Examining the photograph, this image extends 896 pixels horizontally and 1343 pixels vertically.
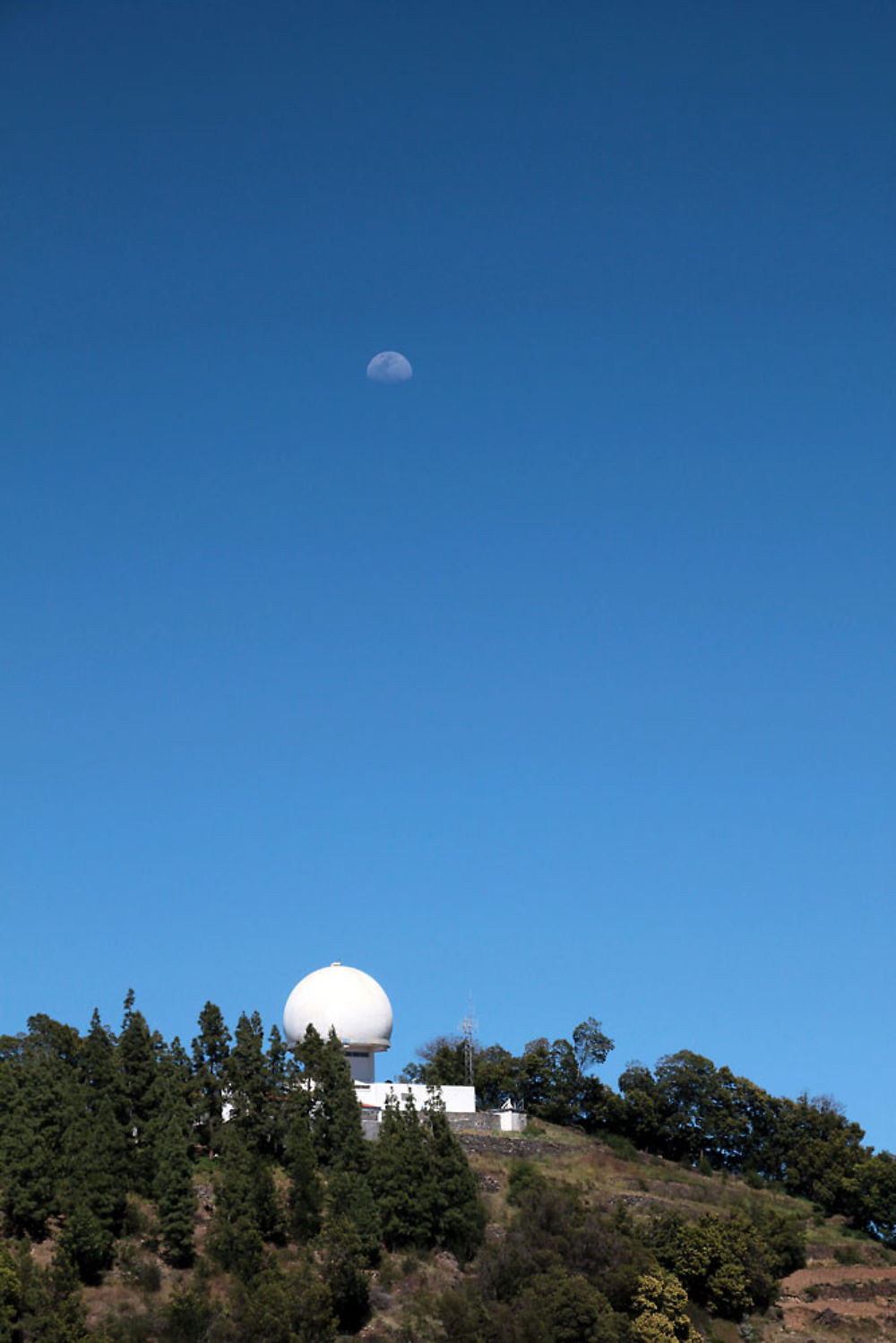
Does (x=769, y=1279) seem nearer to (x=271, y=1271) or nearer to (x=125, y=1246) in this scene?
(x=271, y=1271)

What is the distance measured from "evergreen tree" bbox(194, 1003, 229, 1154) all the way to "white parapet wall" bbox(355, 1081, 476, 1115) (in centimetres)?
807

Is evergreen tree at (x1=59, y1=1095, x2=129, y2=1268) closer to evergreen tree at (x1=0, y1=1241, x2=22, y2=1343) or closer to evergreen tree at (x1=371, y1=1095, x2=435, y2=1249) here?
evergreen tree at (x1=0, y1=1241, x2=22, y2=1343)

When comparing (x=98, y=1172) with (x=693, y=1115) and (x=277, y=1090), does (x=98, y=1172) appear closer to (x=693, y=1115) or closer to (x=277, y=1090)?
(x=277, y=1090)

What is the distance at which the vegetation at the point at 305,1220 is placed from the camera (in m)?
48.5

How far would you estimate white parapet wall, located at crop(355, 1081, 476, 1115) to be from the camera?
224 ft

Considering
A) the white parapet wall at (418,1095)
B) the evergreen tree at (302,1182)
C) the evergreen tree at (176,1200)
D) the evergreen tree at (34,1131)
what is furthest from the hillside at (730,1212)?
the evergreen tree at (34,1131)

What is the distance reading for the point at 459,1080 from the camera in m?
78.7

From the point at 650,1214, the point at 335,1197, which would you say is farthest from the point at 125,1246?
the point at 650,1214

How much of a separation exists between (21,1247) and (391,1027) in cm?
2725

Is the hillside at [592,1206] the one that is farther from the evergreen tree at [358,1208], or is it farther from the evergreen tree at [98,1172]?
the evergreen tree at [358,1208]

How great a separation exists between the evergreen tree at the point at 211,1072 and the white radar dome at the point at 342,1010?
8.57 meters

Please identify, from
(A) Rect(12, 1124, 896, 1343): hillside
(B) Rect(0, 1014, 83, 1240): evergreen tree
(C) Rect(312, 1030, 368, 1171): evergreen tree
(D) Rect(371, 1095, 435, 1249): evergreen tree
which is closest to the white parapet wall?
(A) Rect(12, 1124, 896, 1343): hillside

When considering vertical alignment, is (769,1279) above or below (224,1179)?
below

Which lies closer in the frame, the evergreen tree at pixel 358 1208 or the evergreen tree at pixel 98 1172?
the evergreen tree at pixel 98 1172
